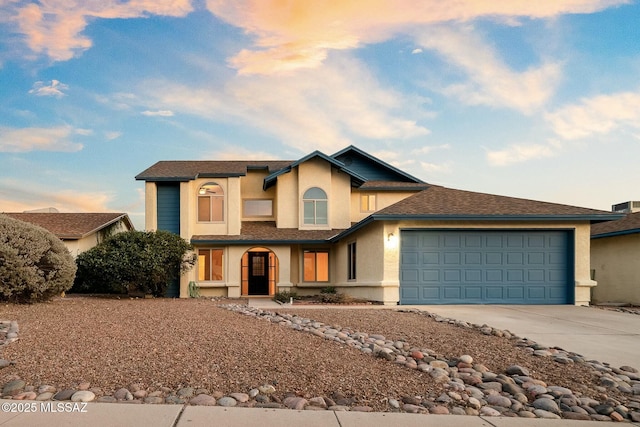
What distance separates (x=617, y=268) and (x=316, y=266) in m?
12.1

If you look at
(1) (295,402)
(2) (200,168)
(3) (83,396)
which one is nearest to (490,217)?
(1) (295,402)

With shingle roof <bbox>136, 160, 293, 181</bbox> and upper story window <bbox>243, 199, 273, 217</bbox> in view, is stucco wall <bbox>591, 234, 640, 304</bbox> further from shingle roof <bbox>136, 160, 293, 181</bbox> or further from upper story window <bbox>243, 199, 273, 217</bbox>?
shingle roof <bbox>136, 160, 293, 181</bbox>

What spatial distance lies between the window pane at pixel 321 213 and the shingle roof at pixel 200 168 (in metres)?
3.08

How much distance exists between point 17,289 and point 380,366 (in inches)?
389

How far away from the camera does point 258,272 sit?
81.9ft

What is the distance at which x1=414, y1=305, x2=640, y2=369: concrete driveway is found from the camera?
749 centimetres

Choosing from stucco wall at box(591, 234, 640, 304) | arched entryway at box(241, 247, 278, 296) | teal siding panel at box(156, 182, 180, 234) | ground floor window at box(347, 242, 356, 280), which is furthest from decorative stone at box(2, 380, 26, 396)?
arched entryway at box(241, 247, 278, 296)

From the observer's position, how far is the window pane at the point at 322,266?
21.2 metres

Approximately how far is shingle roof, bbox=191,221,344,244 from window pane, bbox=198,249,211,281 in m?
0.86

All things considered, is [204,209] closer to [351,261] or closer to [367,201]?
[351,261]

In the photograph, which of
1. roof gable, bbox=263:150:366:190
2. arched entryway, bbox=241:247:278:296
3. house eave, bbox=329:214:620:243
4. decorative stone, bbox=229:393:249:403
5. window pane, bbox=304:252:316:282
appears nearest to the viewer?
decorative stone, bbox=229:393:249:403

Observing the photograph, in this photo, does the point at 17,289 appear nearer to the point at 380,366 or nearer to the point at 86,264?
the point at 86,264

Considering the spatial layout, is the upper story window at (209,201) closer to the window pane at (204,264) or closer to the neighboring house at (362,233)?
the neighboring house at (362,233)

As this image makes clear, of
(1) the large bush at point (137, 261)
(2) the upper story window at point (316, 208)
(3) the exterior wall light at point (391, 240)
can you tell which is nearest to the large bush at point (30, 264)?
(1) the large bush at point (137, 261)
